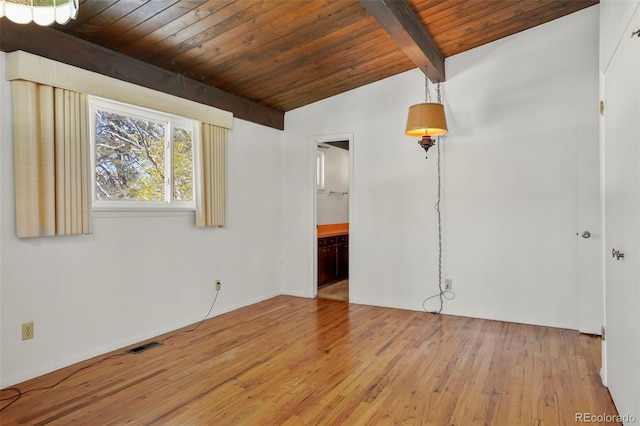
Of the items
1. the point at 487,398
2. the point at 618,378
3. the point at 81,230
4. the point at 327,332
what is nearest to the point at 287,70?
the point at 81,230

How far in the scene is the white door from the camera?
1828 millimetres

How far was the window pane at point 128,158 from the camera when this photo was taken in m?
3.25

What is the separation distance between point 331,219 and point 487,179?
3.20 meters

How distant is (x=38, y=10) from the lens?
A: 164 centimetres

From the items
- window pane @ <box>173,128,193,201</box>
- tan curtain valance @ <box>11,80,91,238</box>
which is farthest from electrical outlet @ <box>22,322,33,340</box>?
window pane @ <box>173,128,193,201</box>

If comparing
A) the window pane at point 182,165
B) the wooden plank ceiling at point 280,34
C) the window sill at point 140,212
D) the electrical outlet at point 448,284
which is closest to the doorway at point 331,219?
the wooden plank ceiling at point 280,34

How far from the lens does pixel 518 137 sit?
13.1 ft

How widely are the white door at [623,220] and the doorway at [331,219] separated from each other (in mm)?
2968

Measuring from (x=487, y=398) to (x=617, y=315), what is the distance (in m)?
0.91

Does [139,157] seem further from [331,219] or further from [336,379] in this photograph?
[331,219]

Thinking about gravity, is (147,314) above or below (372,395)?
above

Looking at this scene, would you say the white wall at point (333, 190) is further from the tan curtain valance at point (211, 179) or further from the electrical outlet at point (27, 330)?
the electrical outlet at point (27, 330)

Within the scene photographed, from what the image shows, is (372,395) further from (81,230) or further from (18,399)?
(81,230)

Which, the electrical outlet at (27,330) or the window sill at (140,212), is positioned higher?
the window sill at (140,212)
